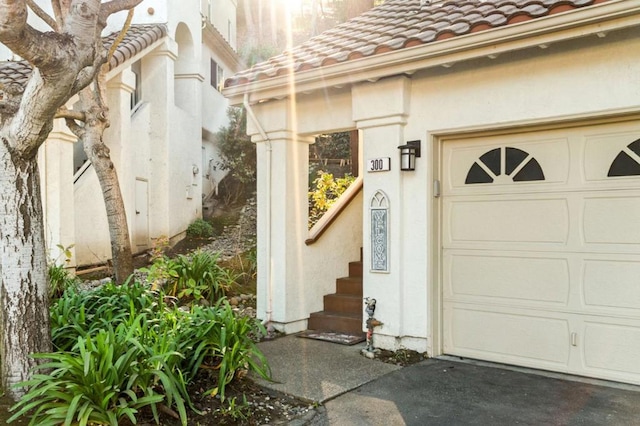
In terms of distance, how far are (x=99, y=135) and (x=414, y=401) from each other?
487cm

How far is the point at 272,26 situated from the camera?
2945 centimetres

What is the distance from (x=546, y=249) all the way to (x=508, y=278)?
18.6 inches

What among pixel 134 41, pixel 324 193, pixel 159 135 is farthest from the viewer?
pixel 159 135

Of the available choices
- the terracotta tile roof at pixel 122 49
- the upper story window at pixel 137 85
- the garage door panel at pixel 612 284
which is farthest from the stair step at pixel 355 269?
the upper story window at pixel 137 85

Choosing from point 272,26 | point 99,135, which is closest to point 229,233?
point 99,135

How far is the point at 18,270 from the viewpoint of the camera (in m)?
3.85

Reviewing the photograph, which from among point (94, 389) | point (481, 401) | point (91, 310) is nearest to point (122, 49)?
point (91, 310)

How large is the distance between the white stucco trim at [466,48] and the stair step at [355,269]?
2651 mm

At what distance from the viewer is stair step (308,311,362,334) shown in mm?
6551

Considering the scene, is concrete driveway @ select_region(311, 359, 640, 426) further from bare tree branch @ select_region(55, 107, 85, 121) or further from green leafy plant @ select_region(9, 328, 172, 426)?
bare tree branch @ select_region(55, 107, 85, 121)

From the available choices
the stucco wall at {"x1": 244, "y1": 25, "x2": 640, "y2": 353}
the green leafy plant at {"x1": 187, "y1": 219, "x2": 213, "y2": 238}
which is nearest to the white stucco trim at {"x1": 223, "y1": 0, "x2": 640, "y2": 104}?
the stucco wall at {"x1": 244, "y1": 25, "x2": 640, "y2": 353}

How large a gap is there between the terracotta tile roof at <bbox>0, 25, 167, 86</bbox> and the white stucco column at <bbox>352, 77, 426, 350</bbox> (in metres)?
5.63

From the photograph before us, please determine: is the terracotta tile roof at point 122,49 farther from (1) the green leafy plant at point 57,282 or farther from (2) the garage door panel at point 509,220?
(2) the garage door panel at point 509,220

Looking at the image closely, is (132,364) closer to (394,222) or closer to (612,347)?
(394,222)
